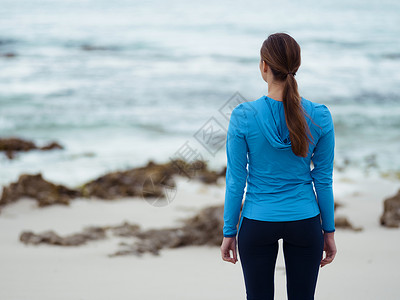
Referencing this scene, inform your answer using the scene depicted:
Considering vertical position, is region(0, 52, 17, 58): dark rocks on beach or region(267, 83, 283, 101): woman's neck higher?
region(0, 52, 17, 58): dark rocks on beach

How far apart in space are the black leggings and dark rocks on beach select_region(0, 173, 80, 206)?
5054mm

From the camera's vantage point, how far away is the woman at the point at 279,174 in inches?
84.8

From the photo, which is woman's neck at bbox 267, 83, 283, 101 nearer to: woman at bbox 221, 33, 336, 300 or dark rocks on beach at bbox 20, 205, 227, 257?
woman at bbox 221, 33, 336, 300

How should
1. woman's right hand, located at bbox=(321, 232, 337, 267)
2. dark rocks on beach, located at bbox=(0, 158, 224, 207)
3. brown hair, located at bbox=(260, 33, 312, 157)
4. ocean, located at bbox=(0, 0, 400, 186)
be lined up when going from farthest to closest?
ocean, located at bbox=(0, 0, 400, 186) → dark rocks on beach, located at bbox=(0, 158, 224, 207) → woman's right hand, located at bbox=(321, 232, 337, 267) → brown hair, located at bbox=(260, 33, 312, 157)

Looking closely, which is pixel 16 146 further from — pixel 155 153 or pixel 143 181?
pixel 143 181

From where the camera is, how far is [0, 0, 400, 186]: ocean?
1106cm

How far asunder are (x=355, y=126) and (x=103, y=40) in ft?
69.3

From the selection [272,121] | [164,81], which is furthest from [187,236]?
[164,81]

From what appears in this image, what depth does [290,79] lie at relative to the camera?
7.09ft

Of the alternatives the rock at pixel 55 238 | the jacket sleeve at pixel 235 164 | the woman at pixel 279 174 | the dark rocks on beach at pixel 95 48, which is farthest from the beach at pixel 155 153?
the jacket sleeve at pixel 235 164

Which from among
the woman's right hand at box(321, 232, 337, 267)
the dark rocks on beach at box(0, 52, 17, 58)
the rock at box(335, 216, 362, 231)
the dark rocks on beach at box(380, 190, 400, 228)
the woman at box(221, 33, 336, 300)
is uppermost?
the dark rocks on beach at box(0, 52, 17, 58)

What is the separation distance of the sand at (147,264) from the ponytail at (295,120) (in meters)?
1.90

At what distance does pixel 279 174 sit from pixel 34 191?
213 inches

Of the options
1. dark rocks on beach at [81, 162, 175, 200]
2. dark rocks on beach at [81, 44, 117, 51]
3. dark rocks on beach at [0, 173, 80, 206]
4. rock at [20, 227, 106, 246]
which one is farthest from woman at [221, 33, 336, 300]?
dark rocks on beach at [81, 44, 117, 51]
